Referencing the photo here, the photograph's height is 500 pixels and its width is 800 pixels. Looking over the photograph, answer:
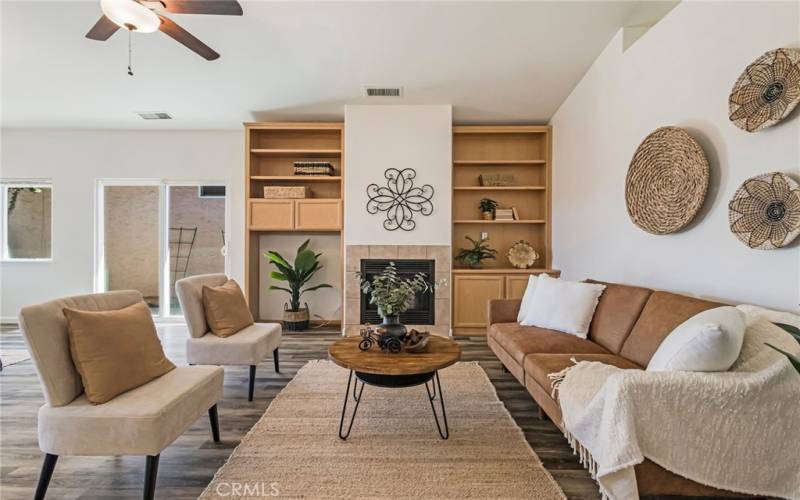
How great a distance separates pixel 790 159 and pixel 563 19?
2034mm

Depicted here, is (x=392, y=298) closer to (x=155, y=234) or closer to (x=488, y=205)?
(x=488, y=205)

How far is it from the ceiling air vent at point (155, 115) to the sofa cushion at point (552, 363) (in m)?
5.04

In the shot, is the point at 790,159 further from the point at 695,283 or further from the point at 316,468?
the point at 316,468

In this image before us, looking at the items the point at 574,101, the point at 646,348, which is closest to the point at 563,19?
the point at 574,101

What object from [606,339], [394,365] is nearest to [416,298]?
[606,339]

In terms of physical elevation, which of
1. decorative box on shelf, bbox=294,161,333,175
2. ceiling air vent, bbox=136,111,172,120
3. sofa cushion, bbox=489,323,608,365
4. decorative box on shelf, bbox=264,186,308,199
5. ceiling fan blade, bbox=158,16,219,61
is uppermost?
ceiling air vent, bbox=136,111,172,120

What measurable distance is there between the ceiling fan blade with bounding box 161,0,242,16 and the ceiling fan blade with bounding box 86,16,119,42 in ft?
1.33

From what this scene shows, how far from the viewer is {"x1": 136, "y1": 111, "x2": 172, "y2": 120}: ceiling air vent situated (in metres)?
4.35

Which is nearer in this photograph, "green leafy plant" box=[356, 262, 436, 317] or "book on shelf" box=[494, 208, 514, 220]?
"green leafy plant" box=[356, 262, 436, 317]

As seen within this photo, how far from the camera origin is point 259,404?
8.02ft

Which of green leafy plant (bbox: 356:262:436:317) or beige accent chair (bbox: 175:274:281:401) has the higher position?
green leafy plant (bbox: 356:262:436:317)

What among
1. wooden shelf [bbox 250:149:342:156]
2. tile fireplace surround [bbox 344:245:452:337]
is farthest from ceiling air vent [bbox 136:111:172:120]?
tile fireplace surround [bbox 344:245:452:337]

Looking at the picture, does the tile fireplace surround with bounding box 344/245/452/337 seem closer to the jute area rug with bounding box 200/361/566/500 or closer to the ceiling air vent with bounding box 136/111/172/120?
the jute area rug with bounding box 200/361/566/500

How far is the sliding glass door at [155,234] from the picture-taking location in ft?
16.0
